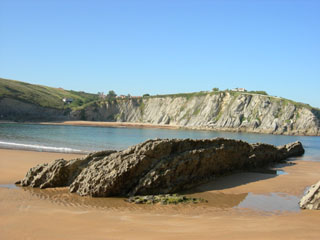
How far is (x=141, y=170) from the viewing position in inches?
426

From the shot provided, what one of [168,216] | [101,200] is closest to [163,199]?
[168,216]

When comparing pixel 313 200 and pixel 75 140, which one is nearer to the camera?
pixel 313 200

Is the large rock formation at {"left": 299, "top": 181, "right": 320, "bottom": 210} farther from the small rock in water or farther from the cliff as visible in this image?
the cliff

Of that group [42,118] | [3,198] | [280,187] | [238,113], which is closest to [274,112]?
[238,113]

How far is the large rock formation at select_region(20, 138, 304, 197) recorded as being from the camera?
10.5 metres

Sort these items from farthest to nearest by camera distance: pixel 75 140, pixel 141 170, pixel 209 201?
pixel 75 140 < pixel 141 170 < pixel 209 201

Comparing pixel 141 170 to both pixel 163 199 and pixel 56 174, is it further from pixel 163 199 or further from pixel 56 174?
pixel 56 174

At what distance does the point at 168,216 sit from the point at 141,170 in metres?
2.98

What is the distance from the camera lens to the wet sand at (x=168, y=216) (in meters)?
6.25

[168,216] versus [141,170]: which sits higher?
[141,170]

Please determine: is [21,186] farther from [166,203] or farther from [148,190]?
[166,203]

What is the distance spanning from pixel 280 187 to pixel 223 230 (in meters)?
6.69

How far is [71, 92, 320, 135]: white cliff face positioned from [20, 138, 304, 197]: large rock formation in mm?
74816

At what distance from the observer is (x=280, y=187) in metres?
12.1
